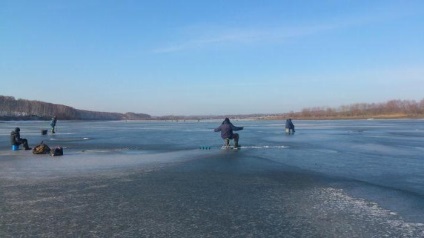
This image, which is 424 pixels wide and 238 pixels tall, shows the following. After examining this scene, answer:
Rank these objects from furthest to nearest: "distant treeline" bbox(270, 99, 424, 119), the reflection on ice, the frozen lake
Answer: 1. "distant treeline" bbox(270, 99, 424, 119)
2. the reflection on ice
3. the frozen lake

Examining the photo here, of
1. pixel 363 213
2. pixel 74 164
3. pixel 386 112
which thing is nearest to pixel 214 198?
pixel 363 213

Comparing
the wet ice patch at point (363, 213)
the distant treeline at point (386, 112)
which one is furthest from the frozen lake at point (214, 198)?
the distant treeline at point (386, 112)

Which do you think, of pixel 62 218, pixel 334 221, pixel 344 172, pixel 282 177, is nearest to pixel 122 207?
pixel 62 218

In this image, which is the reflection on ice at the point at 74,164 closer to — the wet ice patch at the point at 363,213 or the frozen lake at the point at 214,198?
the frozen lake at the point at 214,198

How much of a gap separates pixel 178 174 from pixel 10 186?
168 inches

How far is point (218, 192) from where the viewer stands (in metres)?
9.00

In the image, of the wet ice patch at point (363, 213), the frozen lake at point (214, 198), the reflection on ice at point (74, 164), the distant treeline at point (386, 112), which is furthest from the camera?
the distant treeline at point (386, 112)

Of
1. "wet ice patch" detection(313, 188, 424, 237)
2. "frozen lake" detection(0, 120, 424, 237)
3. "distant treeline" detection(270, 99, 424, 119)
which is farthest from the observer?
"distant treeline" detection(270, 99, 424, 119)

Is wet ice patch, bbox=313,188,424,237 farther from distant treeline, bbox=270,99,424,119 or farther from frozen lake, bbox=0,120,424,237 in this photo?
distant treeline, bbox=270,99,424,119

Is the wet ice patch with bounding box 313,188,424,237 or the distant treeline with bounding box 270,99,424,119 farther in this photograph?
the distant treeline with bounding box 270,99,424,119

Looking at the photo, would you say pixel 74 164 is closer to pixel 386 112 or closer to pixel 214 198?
pixel 214 198

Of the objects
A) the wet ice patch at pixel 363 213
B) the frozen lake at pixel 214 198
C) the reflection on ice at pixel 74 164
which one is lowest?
the wet ice patch at pixel 363 213

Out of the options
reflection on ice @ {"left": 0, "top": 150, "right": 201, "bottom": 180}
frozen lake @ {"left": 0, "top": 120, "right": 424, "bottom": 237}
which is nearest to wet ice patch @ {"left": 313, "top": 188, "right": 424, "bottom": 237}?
frozen lake @ {"left": 0, "top": 120, "right": 424, "bottom": 237}

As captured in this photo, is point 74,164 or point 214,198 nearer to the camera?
point 214,198
